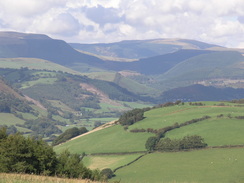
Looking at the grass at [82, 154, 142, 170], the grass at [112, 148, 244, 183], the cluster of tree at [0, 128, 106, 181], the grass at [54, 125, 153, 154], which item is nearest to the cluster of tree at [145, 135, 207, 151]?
the grass at [112, 148, 244, 183]

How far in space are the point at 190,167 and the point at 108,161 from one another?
31176 millimetres

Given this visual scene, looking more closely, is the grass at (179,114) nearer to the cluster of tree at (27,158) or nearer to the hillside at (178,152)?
the hillside at (178,152)

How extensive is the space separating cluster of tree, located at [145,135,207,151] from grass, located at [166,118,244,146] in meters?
3.46

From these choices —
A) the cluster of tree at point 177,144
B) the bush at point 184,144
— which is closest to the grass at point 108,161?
the cluster of tree at point 177,144

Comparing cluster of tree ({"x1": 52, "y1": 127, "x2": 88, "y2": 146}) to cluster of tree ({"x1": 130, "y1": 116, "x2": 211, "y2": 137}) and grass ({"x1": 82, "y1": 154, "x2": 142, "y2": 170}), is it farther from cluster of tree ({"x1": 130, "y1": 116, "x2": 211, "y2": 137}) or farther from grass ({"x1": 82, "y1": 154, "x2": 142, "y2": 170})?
grass ({"x1": 82, "y1": 154, "x2": 142, "y2": 170})

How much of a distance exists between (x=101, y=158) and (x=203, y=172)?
42.1 meters

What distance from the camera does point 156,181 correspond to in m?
97.6

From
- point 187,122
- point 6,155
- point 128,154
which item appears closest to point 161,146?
point 128,154

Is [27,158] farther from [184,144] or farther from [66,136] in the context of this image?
[66,136]

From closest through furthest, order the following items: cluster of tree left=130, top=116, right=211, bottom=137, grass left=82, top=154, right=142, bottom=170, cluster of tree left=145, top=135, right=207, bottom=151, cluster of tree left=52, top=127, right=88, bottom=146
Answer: grass left=82, top=154, right=142, bottom=170
cluster of tree left=145, top=135, right=207, bottom=151
cluster of tree left=130, top=116, right=211, bottom=137
cluster of tree left=52, top=127, right=88, bottom=146

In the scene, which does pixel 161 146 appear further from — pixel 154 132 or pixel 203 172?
pixel 203 172

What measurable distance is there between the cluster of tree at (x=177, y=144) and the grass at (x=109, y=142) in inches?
143

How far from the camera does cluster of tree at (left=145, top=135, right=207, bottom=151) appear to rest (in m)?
129

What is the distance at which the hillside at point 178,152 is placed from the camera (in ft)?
A: 347
